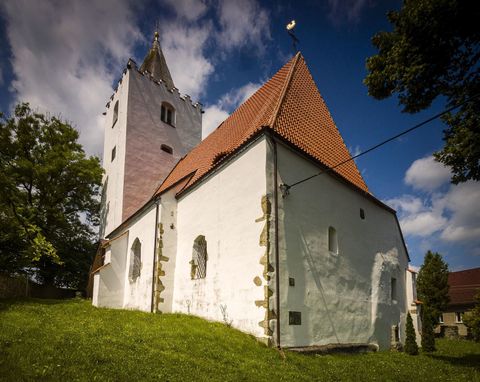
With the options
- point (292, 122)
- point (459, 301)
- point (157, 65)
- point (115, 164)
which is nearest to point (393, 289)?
point (292, 122)

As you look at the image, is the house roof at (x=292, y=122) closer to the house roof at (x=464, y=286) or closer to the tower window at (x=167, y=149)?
the tower window at (x=167, y=149)

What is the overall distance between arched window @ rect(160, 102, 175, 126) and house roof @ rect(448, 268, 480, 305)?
3050 cm

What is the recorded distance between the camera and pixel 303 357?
8.15m

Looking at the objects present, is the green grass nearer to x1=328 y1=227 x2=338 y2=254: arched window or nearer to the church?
the church

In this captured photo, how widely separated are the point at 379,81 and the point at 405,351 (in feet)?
31.2

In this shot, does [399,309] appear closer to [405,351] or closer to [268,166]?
[405,351]

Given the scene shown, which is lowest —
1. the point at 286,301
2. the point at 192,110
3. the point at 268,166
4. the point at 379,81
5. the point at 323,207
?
the point at 286,301

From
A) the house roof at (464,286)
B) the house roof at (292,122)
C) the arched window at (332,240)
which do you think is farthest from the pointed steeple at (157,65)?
the house roof at (464,286)

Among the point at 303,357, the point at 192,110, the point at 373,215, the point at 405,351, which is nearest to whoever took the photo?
the point at 303,357

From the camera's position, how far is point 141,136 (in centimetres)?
2144

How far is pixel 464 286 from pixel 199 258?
34.5 m

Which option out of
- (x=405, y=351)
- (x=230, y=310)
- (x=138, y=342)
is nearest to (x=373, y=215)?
(x=405, y=351)

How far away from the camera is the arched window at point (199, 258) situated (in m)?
12.0

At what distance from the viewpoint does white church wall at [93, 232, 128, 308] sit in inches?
615
